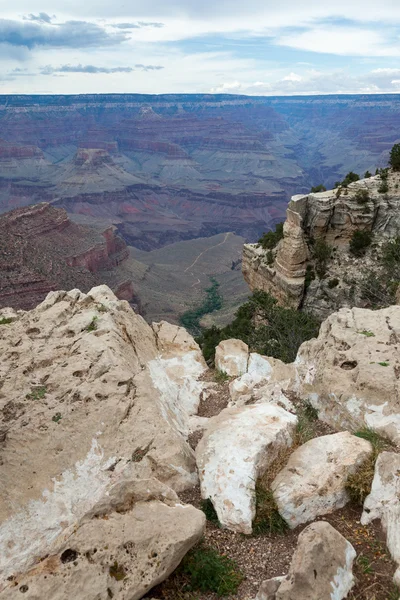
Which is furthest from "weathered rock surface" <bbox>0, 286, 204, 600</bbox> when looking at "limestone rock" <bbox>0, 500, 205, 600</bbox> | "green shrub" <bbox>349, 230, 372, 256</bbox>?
"green shrub" <bbox>349, 230, 372, 256</bbox>

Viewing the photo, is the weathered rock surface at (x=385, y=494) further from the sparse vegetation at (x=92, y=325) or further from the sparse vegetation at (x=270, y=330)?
the sparse vegetation at (x=270, y=330)

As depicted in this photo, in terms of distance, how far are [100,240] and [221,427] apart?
7051cm

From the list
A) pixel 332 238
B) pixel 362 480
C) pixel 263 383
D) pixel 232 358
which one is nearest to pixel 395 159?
pixel 332 238

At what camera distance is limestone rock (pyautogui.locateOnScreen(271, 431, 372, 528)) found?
7027 millimetres

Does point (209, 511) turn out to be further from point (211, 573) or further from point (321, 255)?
point (321, 255)

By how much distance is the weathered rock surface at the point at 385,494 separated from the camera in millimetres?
6484

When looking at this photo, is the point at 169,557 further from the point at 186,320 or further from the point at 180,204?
the point at 180,204

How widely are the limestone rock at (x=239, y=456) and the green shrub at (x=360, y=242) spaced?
2444cm

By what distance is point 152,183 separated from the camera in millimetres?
179500

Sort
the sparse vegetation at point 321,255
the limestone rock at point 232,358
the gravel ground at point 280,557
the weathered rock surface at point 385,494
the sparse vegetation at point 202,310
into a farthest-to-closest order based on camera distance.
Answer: the sparse vegetation at point 202,310, the sparse vegetation at point 321,255, the limestone rock at point 232,358, the weathered rock surface at point 385,494, the gravel ground at point 280,557

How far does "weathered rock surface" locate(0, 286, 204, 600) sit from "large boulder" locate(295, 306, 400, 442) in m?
3.37

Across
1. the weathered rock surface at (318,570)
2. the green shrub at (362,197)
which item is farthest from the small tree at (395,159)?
the weathered rock surface at (318,570)

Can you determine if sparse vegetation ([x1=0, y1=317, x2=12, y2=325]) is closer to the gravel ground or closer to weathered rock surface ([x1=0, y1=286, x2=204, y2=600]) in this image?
weathered rock surface ([x1=0, y1=286, x2=204, y2=600])

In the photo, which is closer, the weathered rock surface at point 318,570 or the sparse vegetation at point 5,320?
the weathered rock surface at point 318,570
